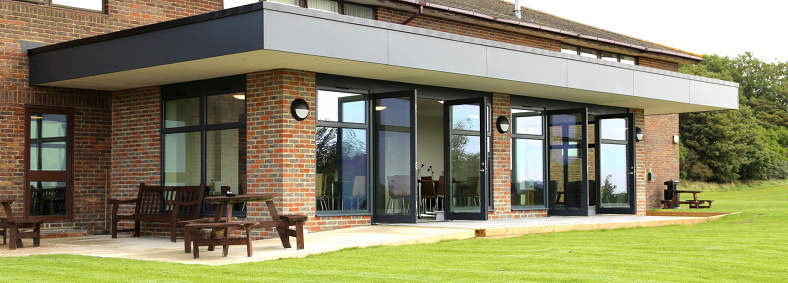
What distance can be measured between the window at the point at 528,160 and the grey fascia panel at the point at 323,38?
477 cm

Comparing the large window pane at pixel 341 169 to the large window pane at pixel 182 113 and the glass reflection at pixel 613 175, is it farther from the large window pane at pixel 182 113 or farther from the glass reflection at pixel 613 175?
the glass reflection at pixel 613 175

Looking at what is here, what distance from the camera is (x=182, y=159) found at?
40.6 ft

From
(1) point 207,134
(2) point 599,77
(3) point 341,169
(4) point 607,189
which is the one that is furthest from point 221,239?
(4) point 607,189

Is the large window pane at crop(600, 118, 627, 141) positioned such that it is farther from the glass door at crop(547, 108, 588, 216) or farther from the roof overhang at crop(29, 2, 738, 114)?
the roof overhang at crop(29, 2, 738, 114)

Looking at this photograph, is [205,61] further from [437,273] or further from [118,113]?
[437,273]

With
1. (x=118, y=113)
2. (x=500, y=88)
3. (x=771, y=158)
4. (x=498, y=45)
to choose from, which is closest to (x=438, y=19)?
(x=500, y=88)

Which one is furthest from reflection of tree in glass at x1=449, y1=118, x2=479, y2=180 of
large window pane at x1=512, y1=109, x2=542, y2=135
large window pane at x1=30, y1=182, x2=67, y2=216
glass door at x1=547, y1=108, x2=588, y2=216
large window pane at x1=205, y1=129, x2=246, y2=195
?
large window pane at x1=30, y1=182, x2=67, y2=216

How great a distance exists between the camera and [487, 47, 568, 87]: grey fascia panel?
12.2 m

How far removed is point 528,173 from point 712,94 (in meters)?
4.50

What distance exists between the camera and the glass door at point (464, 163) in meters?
13.1

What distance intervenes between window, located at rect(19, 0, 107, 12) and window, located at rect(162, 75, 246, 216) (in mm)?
1625

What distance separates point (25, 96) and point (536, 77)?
25.2ft

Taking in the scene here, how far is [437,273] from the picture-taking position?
694cm

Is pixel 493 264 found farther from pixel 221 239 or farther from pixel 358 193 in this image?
pixel 358 193
